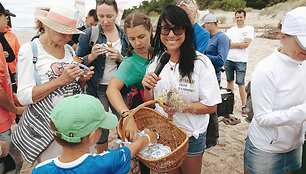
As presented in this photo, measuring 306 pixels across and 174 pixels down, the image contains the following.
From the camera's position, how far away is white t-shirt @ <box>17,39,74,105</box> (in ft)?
6.20

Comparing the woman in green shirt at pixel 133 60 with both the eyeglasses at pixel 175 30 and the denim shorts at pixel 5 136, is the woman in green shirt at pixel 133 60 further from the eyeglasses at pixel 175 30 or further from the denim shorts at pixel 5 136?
the denim shorts at pixel 5 136

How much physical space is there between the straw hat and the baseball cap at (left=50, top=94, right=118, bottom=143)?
0.96m

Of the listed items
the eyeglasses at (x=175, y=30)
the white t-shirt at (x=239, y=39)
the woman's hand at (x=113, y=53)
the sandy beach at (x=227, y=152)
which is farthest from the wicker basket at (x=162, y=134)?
the white t-shirt at (x=239, y=39)

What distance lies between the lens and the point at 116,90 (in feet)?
6.67

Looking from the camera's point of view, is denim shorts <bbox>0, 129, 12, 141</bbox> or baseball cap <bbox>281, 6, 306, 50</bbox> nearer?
baseball cap <bbox>281, 6, 306, 50</bbox>

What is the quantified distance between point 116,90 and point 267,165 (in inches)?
59.1

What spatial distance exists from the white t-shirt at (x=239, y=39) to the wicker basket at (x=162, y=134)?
13.5ft

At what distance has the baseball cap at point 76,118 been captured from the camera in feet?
4.29

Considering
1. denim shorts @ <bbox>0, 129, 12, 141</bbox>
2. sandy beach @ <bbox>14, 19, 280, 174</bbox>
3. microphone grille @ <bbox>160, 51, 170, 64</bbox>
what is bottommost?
sandy beach @ <bbox>14, 19, 280, 174</bbox>

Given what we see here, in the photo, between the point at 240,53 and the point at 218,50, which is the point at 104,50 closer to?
the point at 218,50

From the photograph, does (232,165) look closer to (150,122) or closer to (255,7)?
(150,122)

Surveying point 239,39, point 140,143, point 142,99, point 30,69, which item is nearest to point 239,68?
point 239,39

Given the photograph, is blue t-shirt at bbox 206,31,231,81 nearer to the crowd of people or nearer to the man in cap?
the man in cap

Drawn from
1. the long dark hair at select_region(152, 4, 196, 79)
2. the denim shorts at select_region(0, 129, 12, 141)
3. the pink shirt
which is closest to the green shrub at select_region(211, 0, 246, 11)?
the long dark hair at select_region(152, 4, 196, 79)
